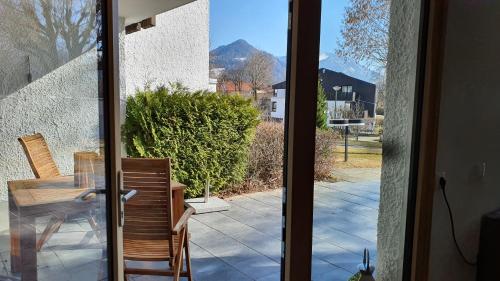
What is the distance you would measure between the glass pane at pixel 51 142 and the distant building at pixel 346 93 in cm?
84

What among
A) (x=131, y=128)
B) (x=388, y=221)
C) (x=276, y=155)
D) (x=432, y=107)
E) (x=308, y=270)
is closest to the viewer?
(x=308, y=270)

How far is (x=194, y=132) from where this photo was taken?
503 centimetres

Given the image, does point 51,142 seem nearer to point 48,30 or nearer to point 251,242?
point 48,30

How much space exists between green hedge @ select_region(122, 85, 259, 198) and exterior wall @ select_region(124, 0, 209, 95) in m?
0.45

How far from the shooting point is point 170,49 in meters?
5.84

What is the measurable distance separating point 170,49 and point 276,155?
89.2 inches

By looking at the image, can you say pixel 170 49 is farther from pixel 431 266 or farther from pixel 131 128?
pixel 431 266

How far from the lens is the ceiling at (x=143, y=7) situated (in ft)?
12.5

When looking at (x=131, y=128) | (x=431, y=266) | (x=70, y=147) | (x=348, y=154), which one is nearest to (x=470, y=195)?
(x=431, y=266)

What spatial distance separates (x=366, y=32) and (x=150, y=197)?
1.60 metres

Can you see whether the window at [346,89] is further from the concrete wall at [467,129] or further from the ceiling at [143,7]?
the ceiling at [143,7]

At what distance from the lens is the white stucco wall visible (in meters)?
1.06

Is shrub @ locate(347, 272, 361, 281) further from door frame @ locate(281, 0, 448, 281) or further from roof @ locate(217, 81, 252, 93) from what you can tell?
roof @ locate(217, 81, 252, 93)

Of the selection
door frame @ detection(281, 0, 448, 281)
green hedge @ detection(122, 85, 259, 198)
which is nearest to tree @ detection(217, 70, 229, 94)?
green hedge @ detection(122, 85, 259, 198)
